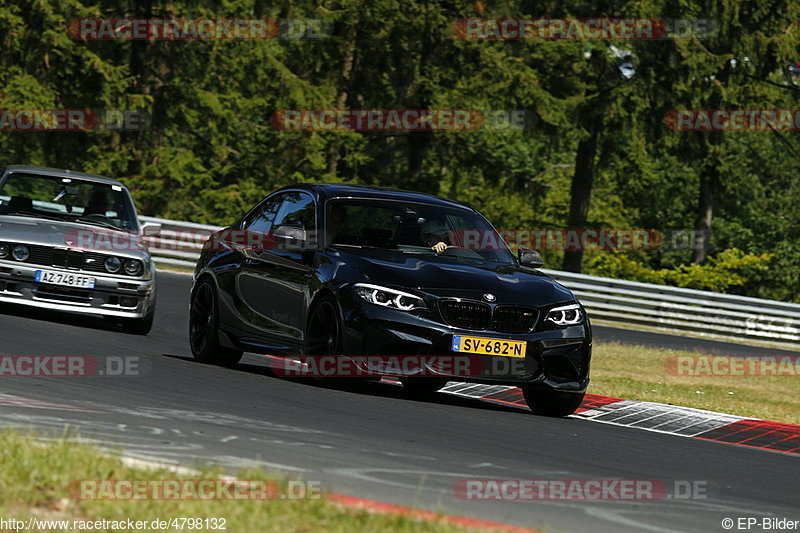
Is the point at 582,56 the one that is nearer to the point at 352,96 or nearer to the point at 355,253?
the point at 352,96

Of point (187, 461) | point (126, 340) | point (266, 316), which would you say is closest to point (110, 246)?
point (126, 340)

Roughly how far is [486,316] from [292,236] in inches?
70.5

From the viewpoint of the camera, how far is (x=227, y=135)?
1631 inches

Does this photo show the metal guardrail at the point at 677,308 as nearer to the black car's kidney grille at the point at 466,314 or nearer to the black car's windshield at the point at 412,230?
the black car's windshield at the point at 412,230

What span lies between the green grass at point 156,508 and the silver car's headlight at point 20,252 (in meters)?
8.21

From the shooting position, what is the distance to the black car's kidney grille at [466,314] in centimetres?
971

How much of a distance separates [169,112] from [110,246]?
2685 cm

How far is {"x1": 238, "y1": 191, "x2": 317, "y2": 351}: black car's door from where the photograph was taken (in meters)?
10.6
